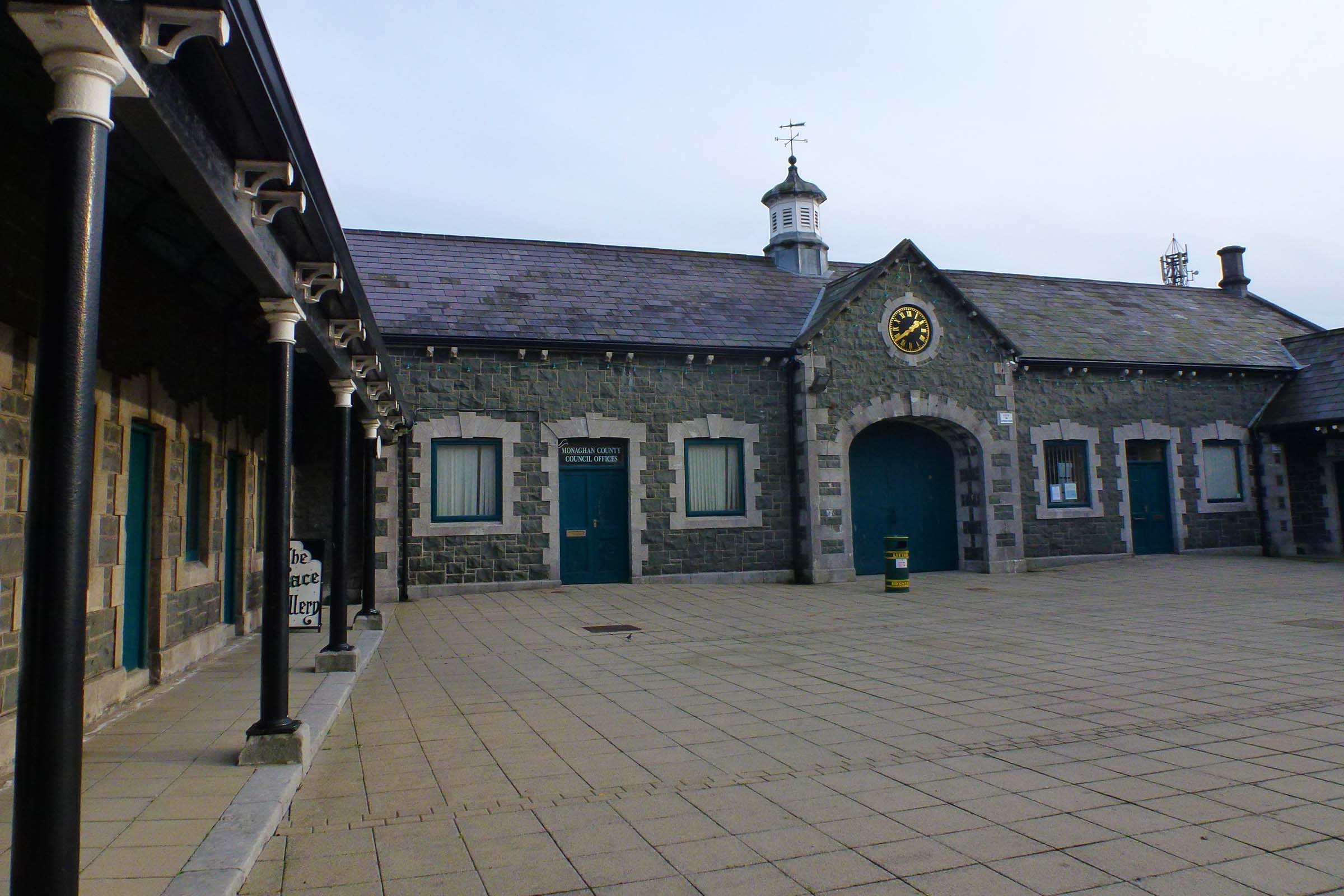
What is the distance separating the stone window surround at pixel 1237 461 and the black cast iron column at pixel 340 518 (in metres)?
18.1

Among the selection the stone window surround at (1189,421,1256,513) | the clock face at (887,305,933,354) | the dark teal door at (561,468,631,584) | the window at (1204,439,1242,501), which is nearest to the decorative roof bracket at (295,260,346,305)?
the dark teal door at (561,468,631,584)

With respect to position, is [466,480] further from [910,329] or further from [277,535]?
[277,535]

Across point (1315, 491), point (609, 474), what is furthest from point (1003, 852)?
point (1315, 491)

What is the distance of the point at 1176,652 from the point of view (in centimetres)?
845

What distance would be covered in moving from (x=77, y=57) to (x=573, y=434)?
1237cm

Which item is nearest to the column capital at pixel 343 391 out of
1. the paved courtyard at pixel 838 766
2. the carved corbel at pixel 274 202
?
the paved courtyard at pixel 838 766

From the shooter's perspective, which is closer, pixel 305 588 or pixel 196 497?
pixel 196 497

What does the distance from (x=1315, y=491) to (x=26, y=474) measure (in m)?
22.8

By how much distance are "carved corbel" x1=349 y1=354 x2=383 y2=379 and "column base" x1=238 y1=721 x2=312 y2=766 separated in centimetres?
347

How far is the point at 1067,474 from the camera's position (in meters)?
18.3

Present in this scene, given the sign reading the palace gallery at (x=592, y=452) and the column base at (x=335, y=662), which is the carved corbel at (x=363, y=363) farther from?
the sign reading the palace gallery at (x=592, y=452)

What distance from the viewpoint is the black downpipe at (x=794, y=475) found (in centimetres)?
1586

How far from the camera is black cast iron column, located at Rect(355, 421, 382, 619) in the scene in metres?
10.5

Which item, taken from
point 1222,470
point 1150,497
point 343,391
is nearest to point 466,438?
point 343,391
